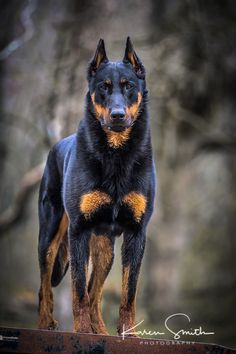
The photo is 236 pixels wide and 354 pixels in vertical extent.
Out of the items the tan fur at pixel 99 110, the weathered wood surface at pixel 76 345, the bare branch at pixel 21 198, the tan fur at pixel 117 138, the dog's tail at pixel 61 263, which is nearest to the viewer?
the weathered wood surface at pixel 76 345

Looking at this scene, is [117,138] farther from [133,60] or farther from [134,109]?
[133,60]

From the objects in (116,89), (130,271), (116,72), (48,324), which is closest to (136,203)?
(130,271)

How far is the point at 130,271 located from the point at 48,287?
3.39 ft

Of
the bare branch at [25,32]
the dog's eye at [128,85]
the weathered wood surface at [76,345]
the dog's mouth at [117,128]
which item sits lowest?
the weathered wood surface at [76,345]

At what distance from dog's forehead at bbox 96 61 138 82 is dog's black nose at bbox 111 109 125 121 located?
355mm

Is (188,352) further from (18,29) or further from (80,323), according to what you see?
(18,29)

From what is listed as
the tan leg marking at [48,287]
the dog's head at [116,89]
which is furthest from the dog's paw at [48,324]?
the dog's head at [116,89]

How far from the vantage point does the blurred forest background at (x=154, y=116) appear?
16234 millimetres

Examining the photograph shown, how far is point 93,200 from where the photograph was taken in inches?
266

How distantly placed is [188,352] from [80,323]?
131 centimetres

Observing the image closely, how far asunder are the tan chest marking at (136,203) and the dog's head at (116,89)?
1.91 feet

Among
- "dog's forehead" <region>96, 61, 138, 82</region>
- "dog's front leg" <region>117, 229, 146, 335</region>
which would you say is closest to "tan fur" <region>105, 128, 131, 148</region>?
"dog's forehead" <region>96, 61, 138, 82</region>

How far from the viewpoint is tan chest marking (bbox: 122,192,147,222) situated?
676 centimetres

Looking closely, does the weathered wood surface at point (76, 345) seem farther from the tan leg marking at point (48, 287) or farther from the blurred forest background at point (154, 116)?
the blurred forest background at point (154, 116)
